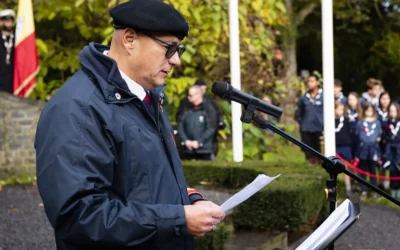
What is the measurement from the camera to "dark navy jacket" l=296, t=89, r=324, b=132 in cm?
1141

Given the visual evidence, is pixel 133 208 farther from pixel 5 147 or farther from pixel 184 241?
pixel 5 147

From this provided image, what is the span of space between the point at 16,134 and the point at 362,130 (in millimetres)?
5300

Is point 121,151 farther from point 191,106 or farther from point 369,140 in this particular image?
point 369,140

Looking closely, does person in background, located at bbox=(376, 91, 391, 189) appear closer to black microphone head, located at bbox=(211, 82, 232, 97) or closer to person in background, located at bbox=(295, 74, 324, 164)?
person in background, located at bbox=(295, 74, 324, 164)

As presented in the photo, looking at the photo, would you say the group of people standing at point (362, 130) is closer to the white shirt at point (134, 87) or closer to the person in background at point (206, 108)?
the person in background at point (206, 108)

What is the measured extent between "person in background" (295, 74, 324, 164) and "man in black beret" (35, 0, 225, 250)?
893cm

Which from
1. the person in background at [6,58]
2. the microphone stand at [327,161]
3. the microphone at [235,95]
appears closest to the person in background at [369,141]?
the person in background at [6,58]

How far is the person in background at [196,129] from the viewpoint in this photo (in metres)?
10.1

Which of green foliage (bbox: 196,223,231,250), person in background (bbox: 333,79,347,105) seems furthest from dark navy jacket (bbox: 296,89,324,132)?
green foliage (bbox: 196,223,231,250)

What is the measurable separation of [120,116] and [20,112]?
7.60 metres

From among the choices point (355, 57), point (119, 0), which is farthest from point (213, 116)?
point (355, 57)

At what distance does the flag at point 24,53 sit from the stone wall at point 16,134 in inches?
50.4

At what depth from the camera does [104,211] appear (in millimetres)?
2248

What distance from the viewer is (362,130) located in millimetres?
10898
